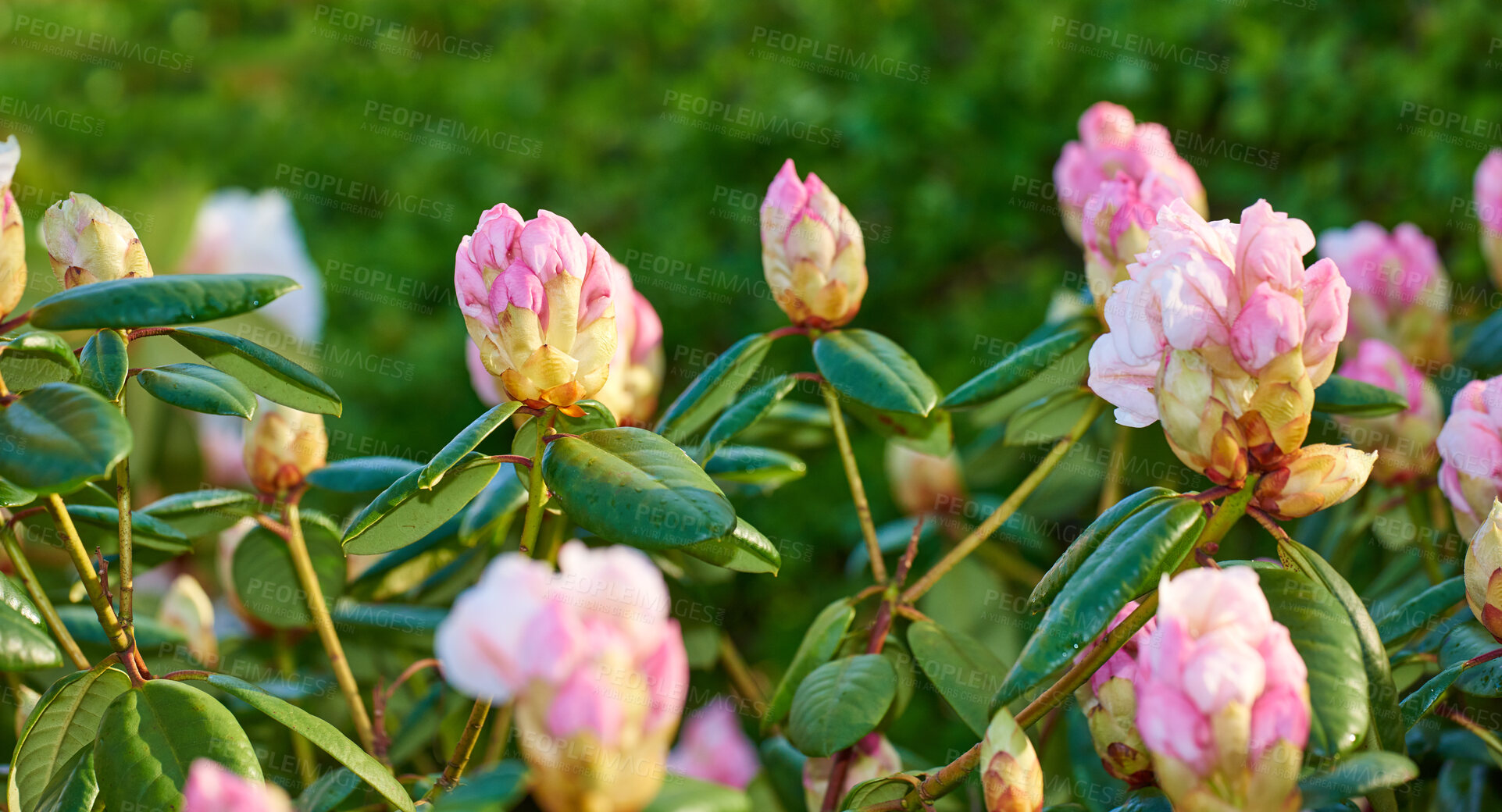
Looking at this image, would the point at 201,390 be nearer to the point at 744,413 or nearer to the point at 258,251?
the point at 744,413

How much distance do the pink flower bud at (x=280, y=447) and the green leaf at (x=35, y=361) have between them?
20cm

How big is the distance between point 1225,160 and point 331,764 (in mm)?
1846

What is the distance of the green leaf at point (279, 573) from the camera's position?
41.1 inches

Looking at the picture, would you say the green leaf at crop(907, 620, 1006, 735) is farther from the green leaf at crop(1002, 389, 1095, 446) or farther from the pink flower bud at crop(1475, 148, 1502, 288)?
the pink flower bud at crop(1475, 148, 1502, 288)

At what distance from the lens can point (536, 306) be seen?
2.50 feet

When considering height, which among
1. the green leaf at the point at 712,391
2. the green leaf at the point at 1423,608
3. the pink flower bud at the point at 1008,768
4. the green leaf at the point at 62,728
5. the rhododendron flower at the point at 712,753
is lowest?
the rhododendron flower at the point at 712,753

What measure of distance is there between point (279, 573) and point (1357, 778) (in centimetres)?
86

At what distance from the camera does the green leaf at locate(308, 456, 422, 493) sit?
94cm

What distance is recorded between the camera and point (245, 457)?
1.00 m

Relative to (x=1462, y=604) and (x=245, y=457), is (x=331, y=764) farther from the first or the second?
(x=1462, y=604)

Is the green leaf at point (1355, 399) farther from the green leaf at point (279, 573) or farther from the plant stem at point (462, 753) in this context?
the green leaf at point (279, 573)

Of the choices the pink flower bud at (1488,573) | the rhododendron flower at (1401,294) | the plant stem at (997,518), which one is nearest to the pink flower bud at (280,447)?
the plant stem at (997,518)

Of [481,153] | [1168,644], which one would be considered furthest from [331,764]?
[481,153]

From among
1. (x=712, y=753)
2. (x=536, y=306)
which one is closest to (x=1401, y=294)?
(x=712, y=753)
